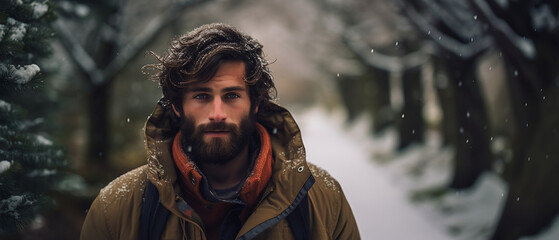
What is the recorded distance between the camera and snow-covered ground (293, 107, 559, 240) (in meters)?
7.62

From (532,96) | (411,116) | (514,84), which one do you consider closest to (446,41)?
(514,84)

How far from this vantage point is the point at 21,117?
3.17 metres

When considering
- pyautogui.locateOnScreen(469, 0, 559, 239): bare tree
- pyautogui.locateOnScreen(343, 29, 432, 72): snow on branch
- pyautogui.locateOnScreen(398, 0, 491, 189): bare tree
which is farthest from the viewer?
pyautogui.locateOnScreen(343, 29, 432, 72): snow on branch

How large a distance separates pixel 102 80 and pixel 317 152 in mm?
8223

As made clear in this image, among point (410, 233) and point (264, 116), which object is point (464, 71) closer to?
point (410, 233)

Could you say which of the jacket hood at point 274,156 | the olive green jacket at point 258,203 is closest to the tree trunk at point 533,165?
the olive green jacket at point 258,203

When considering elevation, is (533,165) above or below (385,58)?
below

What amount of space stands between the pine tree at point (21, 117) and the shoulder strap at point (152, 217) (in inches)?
40.1

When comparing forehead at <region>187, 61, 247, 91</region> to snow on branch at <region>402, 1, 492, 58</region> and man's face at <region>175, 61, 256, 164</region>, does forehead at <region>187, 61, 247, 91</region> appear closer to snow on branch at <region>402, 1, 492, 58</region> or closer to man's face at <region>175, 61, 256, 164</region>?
man's face at <region>175, 61, 256, 164</region>

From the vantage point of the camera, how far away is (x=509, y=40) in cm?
552

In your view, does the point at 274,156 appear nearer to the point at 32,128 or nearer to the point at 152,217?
the point at 152,217

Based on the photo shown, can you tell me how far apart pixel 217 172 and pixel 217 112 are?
1.25 ft

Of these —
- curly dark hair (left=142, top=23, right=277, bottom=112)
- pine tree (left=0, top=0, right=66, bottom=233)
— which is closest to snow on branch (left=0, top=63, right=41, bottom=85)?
pine tree (left=0, top=0, right=66, bottom=233)

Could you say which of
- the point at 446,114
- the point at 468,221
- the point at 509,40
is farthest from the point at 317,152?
the point at 509,40
